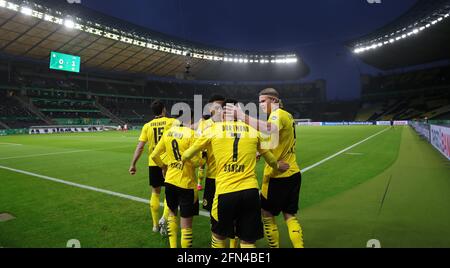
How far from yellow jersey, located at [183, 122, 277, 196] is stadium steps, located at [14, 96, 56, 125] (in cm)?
5189

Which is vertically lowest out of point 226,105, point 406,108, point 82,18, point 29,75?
point 226,105

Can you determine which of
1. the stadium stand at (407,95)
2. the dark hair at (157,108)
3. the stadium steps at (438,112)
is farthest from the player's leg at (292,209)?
the stadium steps at (438,112)

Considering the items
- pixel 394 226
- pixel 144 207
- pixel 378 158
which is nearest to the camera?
pixel 394 226

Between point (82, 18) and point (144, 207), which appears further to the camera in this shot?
point (82, 18)

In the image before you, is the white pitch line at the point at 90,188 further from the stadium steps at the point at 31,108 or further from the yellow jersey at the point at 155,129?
the stadium steps at the point at 31,108

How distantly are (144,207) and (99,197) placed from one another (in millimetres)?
1622

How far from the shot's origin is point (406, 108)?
206 feet

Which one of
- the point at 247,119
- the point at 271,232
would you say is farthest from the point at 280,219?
the point at 247,119

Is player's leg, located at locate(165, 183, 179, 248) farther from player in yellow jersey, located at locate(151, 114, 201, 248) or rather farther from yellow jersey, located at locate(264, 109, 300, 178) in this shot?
yellow jersey, located at locate(264, 109, 300, 178)

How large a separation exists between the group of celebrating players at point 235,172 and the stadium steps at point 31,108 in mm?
50693

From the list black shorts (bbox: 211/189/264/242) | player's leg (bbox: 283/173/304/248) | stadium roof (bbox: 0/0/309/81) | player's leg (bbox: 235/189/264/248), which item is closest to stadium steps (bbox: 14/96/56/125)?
stadium roof (bbox: 0/0/309/81)

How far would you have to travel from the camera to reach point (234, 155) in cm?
294
